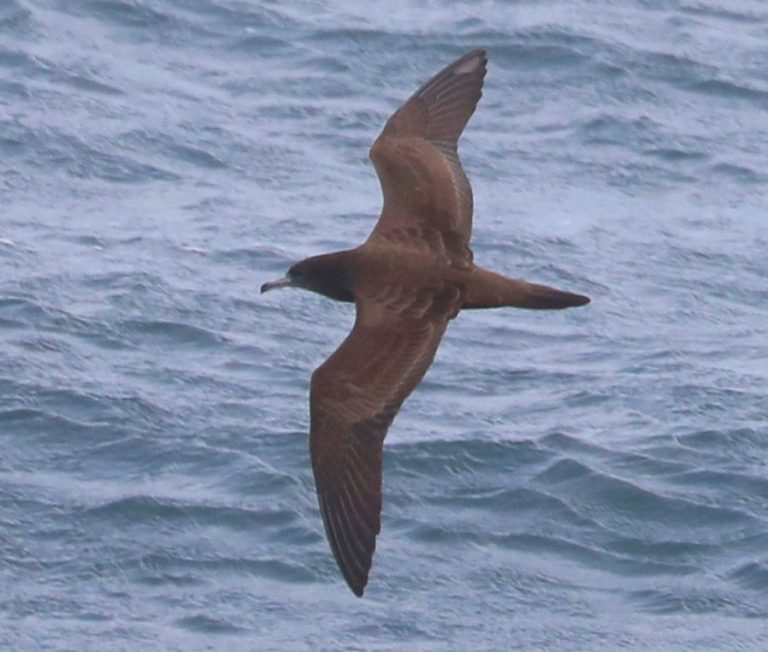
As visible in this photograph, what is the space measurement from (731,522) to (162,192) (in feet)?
15.5

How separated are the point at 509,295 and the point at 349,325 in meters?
4.55

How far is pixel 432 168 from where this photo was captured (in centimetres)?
980

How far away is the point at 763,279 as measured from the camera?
14.4 m

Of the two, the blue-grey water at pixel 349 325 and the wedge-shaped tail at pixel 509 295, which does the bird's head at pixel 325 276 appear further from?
the blue-grey water at pixel 349 325

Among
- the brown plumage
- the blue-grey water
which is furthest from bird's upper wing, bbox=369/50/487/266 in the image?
the blue-grey water

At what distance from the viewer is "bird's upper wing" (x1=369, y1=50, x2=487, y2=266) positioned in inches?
368

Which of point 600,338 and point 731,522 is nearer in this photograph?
point 731,522

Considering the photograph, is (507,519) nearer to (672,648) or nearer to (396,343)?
(672,648)

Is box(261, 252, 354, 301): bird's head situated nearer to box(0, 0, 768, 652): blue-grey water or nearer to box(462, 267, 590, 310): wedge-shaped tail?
box(462, 267, 590, 310): wedge-shaped tail

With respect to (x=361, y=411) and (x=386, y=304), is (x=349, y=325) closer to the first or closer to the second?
(x=386, y=304)

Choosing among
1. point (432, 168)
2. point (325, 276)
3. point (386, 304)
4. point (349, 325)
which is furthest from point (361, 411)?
point (349, 325)

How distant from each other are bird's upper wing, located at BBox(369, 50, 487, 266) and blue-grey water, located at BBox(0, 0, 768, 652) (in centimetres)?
229

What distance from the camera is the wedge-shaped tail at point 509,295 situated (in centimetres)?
885

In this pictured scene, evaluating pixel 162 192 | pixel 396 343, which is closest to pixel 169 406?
pixel 162 192
